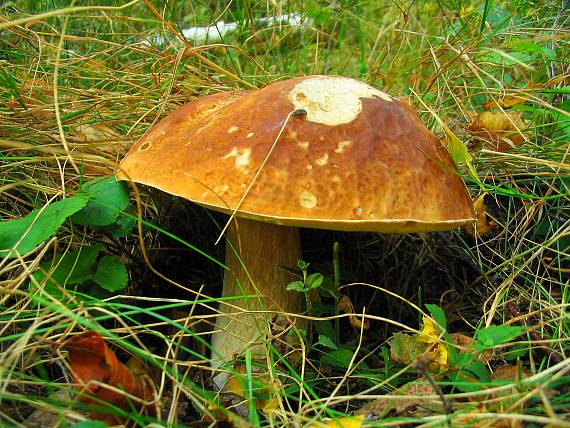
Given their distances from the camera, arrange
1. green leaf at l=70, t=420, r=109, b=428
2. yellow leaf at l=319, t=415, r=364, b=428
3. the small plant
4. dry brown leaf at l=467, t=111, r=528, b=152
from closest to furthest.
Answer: green leaf at l=70, t=420, r=109, b=428, yellow leaf at l=319, t=415, r=364, b=428, the small plant, dry brown leaf at l=467, t=111, r=528, b=152

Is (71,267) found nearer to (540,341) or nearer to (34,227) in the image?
(34,227)

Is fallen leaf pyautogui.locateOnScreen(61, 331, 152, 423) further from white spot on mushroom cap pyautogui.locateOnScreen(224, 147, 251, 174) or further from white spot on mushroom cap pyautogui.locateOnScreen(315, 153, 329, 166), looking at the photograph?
white spot on mushroom cap pyautogui.locateOnScreen(315, 153, 329, 166)

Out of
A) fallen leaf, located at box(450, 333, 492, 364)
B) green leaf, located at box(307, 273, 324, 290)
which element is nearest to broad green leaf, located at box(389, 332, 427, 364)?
fallen leaf, located at box(450, 333, 492, 364)

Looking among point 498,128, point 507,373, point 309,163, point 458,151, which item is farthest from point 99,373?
point 498,128

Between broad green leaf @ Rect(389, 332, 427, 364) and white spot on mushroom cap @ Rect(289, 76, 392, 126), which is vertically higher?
white spot on mushroom cap @ Rect(289, 76, 392, 126)

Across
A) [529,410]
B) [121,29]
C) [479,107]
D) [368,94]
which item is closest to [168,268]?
[368,94]
